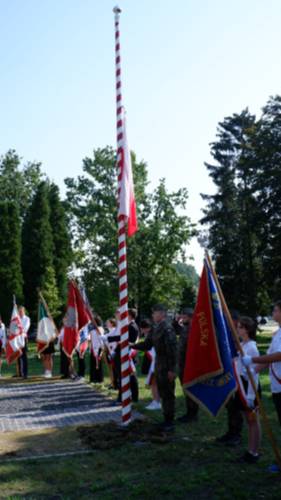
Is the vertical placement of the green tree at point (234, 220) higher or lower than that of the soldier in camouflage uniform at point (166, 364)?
higher

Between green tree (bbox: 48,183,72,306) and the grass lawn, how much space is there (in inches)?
1770

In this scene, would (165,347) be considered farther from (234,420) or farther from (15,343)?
(15,343)

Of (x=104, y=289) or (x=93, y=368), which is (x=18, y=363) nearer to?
(x=93, y=368)

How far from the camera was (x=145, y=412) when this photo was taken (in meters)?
11.0

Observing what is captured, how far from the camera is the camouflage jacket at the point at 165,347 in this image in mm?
9156

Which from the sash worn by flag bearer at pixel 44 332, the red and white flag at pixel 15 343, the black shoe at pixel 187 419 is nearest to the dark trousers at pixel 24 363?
the red and white flag at pixel 15 343

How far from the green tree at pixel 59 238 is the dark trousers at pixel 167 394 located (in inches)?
1750

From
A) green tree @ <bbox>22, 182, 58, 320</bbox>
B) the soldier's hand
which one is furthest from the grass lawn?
green tree @ <bbox>22, 182, 58, 320</bbox>

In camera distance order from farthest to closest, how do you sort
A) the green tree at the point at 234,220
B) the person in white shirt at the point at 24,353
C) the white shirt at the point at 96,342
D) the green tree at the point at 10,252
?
1. the green tree at the point at 10,252
2. the green tree at the point at 234,220
3. the person in white shirt at the point at 24,353
4. the white shirt at the point at 96,342

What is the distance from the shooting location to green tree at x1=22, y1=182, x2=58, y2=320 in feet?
169

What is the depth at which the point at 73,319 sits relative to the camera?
1541cm

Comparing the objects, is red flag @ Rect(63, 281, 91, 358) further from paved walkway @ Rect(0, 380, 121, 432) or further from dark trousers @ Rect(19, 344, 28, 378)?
dark trousers @ Rect(19, 344, 28, 378)

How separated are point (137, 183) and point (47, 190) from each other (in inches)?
362

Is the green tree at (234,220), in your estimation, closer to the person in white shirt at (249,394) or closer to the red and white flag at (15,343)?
the red and white flag at (15,343)
